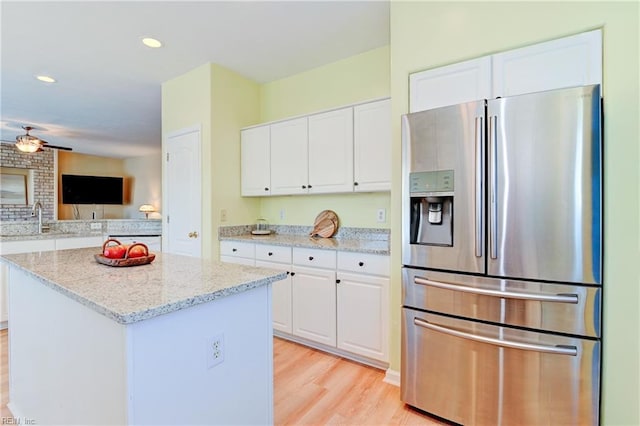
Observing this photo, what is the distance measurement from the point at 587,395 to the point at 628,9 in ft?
5.71

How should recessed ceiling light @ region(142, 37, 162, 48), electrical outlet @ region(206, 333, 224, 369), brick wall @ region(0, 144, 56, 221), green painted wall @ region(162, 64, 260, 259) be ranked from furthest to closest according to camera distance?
brick wall @ region(0, 144, 56, 221)
green painted wall @ region(162, 64, 260, 259)
recessed ceiling light @ region(142, 37, 162, 48)
electrical outlet @ region(206, 333, 224, 369)

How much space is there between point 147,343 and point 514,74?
206 cm

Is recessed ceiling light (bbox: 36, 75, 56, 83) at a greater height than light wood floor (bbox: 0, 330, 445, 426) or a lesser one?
greater

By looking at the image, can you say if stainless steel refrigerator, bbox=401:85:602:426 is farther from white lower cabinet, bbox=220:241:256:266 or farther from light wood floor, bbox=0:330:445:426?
white lower cabinet, bbox=220:241:256:266

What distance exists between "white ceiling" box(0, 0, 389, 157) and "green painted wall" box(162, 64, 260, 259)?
129 millimetres

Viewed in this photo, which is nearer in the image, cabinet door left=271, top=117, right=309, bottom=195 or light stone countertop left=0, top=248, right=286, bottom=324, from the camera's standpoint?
light stone countertop left=0, top=248, right=286, bottom=324

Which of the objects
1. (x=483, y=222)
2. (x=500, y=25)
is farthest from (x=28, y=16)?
(x=483, y=222)

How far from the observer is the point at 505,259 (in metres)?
1.55

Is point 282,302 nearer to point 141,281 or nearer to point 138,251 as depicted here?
point 138,251

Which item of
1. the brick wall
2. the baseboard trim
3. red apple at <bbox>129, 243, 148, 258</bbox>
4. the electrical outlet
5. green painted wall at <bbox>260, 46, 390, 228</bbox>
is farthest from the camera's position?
the brick wall

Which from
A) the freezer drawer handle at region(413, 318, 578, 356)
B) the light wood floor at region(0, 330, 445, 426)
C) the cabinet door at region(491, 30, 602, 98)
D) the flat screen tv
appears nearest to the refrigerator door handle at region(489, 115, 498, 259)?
the cabinet door at region(491, 30, 602, 98)

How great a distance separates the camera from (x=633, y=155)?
141 centimetres

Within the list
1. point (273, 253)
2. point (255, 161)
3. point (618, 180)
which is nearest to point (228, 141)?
point (255, 161)

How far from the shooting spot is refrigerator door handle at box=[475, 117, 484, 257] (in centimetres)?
160
